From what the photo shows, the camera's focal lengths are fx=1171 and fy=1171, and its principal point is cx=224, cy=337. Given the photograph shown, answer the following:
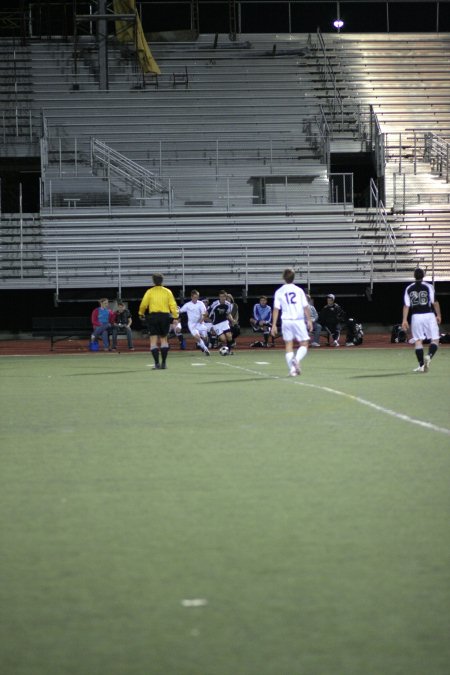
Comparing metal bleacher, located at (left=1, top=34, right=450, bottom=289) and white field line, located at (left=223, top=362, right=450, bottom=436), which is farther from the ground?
metal bleacher, located at (left=1, top=34, right=450, bottom=289)

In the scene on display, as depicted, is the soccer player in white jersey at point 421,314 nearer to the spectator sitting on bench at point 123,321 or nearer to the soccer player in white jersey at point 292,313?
the soccer player in white jersey at point 292,313

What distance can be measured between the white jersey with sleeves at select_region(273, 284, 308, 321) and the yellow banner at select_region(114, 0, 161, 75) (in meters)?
25.1

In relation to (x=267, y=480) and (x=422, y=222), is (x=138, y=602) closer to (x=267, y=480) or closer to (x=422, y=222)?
(x=267, y=480)

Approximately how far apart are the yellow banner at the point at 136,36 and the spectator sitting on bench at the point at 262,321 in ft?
44.6

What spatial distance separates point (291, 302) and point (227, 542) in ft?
45.9

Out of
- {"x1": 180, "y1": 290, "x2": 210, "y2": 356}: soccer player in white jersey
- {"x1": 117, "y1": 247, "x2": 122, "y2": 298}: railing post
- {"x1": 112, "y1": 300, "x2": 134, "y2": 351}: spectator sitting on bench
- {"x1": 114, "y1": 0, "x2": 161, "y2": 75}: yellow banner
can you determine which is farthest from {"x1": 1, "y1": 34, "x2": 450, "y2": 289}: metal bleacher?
{"x1": 180, "y1": 290, "x2": 210, "y2": 356}: soccer player in white jersey

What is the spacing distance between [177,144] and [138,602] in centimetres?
3675

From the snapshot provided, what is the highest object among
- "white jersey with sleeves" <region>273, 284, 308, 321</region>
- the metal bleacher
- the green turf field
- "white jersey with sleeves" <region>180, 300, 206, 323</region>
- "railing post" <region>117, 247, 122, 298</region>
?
the metal bleacher

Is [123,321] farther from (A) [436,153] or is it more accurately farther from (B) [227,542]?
(B) [227,542]

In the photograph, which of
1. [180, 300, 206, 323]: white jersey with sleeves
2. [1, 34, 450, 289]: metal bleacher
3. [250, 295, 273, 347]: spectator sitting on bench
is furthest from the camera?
[1, 34, 450, 289]: metal bleacher

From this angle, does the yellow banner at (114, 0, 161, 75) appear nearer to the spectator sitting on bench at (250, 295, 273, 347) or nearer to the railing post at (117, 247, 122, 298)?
the railing post at (117, 247, 122, 298)

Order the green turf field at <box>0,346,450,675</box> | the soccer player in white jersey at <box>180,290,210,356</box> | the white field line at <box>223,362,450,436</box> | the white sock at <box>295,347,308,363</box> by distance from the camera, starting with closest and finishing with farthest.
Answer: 1. the green turf field at <box>0,346,450,675</box>
2. the white field line at <box>223,362,450,436</box>
3. the white sock at <box>295,347,308,363</box>
4. the soccer player in white jersey at <box>180,290,210,356</box>

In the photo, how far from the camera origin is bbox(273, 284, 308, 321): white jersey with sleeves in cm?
1991

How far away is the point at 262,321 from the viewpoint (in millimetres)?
32625
